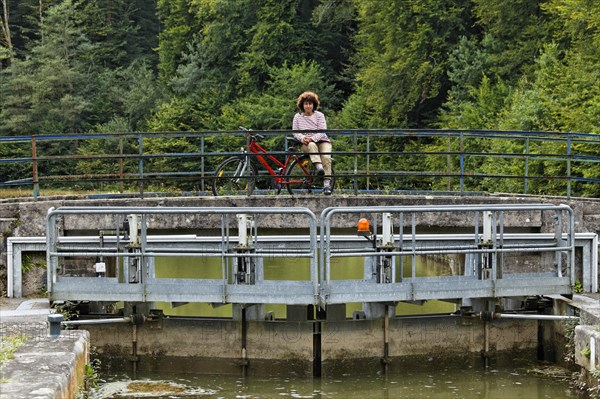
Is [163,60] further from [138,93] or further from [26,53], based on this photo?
[26,53]

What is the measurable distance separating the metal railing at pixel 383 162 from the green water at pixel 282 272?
1808 mm

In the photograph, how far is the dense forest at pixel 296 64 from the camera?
4031 centimetres

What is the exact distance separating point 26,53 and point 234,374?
5077 centimetres

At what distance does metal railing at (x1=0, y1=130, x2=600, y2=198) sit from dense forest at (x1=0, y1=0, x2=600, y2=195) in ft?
4.57

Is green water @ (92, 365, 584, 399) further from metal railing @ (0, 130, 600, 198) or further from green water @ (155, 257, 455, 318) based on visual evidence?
green water @ (155, 257, 455, 318)

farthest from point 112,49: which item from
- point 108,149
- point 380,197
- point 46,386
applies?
point 46,386

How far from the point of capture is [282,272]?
30.2 metres

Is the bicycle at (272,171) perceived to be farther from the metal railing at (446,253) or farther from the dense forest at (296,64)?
the dense forest at (296,64)

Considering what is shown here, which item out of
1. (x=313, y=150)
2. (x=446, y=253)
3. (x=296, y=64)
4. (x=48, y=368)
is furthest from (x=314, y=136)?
(x=296, y=64)

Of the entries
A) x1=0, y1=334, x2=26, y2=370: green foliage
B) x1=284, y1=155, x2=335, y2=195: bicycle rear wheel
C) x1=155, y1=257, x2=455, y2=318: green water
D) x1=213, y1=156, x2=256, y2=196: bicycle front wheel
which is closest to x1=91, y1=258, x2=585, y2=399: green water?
x1=0, y1=334, x2=26, y2=370: green foliage

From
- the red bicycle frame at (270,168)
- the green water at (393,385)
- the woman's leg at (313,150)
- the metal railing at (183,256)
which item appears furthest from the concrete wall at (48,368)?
the woman's leg at (313,150)

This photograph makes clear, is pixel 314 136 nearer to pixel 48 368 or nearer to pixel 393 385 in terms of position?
pixel 393 385

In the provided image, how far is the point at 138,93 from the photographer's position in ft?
206

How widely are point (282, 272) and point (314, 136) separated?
29.2ft
